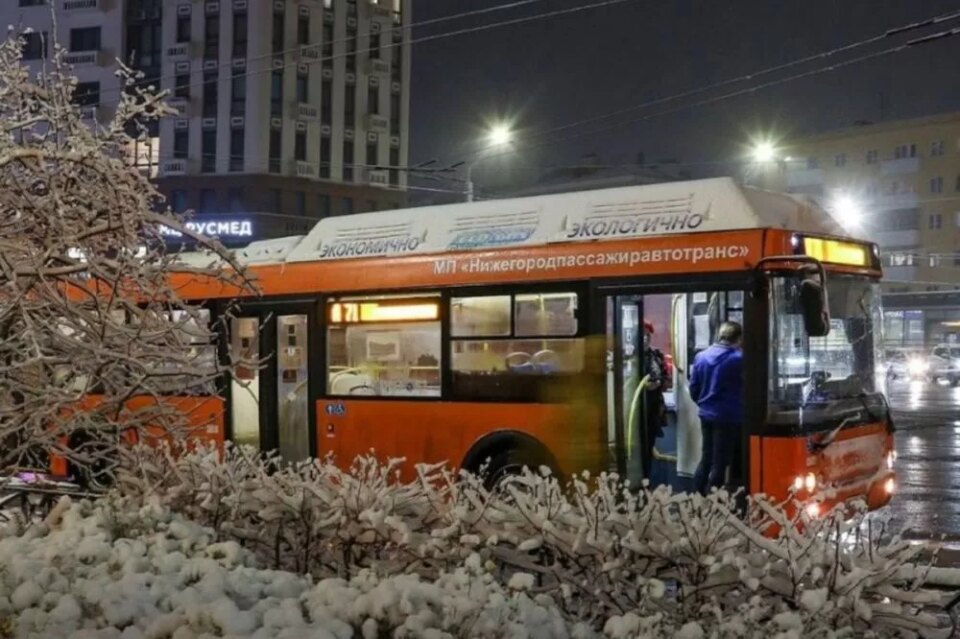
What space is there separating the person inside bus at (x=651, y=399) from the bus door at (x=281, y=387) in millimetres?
3500

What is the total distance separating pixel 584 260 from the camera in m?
10.2

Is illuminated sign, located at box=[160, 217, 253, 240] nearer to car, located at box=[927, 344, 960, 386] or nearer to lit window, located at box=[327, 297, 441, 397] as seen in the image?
car, located at box=[927, 344, 960, 386]

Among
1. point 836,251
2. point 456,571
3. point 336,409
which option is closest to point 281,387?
point 336,409

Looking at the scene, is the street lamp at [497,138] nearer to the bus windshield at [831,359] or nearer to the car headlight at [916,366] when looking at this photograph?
the bus windshield at [831,359]

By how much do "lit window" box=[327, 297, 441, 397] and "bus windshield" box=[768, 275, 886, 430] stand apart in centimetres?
329

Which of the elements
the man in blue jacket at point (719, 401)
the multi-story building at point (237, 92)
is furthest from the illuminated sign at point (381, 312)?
the multi-story building at point (237, 92)

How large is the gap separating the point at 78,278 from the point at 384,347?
4.21 metres

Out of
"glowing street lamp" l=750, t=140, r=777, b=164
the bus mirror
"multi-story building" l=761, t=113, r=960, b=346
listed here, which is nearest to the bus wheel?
the bus mirror

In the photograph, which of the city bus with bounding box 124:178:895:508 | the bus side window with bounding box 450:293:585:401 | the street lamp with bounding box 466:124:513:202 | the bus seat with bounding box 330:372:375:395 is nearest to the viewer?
the city bus with bounding box 124:178:895:508

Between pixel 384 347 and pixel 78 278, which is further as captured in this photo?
pixel 384 347

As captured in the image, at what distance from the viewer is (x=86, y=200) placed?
7289 mm

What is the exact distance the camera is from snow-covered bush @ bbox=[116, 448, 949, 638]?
5.22 meters

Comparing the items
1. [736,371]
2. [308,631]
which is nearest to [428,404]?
[736,371]

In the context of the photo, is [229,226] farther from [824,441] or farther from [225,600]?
[225,600]
